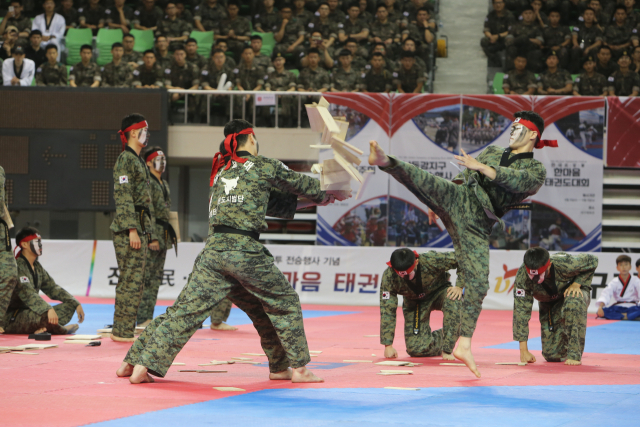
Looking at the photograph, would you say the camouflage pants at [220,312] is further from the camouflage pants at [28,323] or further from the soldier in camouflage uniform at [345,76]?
the soldier in camouflage uniform at [345,76]

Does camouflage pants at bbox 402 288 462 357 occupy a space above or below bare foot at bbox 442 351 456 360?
above

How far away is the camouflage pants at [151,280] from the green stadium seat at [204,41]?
9527mm

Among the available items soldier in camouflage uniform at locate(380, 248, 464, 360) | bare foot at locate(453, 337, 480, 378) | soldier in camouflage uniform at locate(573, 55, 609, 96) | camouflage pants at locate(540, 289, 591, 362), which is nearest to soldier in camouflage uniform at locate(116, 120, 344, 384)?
bare foot at locate(453, 337, 480, 378)

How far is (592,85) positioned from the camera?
1612cm

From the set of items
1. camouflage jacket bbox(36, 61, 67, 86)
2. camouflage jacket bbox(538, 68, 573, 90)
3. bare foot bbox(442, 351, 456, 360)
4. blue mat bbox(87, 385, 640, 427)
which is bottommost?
bare foot bbox(442, 351, 456, 360)

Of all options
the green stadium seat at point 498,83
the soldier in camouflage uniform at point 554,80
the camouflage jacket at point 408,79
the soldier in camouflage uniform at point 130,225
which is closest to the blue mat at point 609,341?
the soldier in camouflage uniform at point 130,225

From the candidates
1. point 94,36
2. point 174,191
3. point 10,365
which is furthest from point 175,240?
point 94,36

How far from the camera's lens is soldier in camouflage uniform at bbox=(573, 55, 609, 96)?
16.0 m

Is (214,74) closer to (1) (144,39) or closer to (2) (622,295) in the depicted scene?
(1) (144,39)

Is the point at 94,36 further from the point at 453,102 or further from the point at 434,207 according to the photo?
the point at 434,207

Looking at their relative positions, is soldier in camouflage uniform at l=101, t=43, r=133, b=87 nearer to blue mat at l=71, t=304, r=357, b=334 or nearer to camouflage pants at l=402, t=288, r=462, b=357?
blue mat at l=71, t=304, r=357, b=334

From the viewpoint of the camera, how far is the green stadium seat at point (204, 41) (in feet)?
58.3

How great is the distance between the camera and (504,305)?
14.0 m

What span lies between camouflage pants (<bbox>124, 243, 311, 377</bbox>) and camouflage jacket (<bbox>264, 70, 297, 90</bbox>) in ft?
35.8
